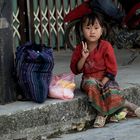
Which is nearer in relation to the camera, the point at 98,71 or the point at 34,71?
the point at 34,71

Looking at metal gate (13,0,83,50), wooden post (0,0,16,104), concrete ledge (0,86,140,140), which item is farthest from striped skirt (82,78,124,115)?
metal gate (13,0,83,50)

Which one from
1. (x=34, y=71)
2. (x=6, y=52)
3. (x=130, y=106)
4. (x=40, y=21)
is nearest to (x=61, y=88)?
(x=34, y=71)

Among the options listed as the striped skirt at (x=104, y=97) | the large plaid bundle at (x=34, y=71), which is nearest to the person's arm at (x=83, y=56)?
the striped skirt at (x=104, y=97)

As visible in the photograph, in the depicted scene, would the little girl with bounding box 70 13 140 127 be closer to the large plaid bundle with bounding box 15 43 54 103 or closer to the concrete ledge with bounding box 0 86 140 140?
the concrete ledge with bounding box 0 86 140 140

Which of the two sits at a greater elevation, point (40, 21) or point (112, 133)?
point (40, 21)

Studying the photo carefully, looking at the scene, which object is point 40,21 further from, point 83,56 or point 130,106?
point 130,106

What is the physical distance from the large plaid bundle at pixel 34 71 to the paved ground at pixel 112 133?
46cm

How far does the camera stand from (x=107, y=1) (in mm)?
6949

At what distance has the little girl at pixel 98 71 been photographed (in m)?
5.32

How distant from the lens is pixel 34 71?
199 inches

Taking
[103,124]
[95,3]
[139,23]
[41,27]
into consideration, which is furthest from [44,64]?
[41,27]

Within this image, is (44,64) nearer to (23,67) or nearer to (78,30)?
(23,67)

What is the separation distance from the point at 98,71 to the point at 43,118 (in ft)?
2.65

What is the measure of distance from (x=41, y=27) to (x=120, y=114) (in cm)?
313
